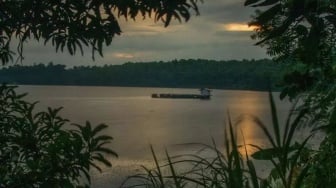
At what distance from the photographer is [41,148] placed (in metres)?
2.55

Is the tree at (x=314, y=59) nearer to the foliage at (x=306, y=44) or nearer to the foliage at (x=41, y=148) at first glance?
the foliage at (x=306, y=44)

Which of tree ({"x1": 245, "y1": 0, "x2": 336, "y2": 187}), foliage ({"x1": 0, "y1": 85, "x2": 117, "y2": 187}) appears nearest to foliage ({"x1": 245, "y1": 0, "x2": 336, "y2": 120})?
tree ({"x1": 245, "y1": 0, "x2": 336, "y2": 187})

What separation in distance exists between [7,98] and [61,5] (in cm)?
63

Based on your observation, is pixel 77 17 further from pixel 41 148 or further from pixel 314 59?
pixel 314 59

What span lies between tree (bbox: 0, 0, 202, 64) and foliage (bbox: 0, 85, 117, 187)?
0.40 m

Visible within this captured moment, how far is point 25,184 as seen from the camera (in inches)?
93.0

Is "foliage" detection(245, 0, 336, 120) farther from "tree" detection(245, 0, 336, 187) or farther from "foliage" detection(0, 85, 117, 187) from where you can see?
"foliage" detection(0, 85, 117, 187)

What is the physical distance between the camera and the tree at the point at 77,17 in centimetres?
216

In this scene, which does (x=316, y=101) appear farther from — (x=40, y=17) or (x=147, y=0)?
(x=40, y=17)

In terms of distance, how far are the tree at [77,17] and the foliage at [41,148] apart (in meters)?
0.40

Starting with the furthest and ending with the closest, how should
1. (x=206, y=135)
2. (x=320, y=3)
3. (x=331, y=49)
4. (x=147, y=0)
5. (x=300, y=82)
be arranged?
(x=206, y=135), (x=147, y=0), (x=300, y=82), (x=331, y=49), (x=320, y=3)

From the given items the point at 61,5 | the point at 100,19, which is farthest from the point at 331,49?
the point at 61,5

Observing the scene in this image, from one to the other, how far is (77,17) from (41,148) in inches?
27.9

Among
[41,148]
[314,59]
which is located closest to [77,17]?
[41,148]
